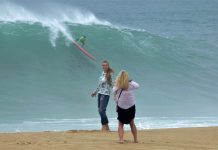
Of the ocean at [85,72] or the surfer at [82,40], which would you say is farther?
the surfer at [82,40]

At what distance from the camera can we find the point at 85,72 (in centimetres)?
1983

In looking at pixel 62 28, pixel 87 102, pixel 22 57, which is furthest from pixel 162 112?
pixel 62 28

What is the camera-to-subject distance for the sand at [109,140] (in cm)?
877

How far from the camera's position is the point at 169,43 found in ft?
86.8

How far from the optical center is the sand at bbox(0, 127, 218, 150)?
8773 millimetres

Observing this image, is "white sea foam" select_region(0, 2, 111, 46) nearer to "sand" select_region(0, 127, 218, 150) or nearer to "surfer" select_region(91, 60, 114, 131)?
"surfer" select_region(91, 60, 114, 131)

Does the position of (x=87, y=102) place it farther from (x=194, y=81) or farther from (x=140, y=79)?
(x=194, y=81)

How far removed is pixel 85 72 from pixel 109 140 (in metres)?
10.3

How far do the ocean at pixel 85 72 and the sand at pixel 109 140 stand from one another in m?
2.68

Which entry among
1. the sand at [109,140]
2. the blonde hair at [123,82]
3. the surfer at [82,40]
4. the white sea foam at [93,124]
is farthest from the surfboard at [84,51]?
the blonde hair at [123,82]

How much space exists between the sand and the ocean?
2.68 metres

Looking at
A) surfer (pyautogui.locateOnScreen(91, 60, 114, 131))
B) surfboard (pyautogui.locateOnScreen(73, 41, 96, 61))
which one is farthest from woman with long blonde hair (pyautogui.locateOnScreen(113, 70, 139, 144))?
surfboard (pyautogui.locateOnScreen(73, 41, 96, 61))

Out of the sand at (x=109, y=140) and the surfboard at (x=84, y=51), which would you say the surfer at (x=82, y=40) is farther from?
the sand at (x=109, y=140)

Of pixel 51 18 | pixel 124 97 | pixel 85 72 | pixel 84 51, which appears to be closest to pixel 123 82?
pixel 124 97
